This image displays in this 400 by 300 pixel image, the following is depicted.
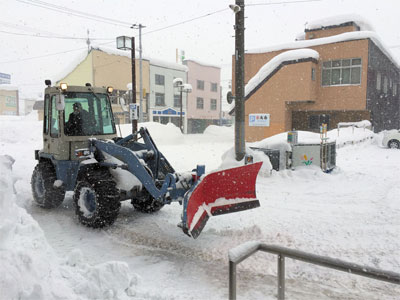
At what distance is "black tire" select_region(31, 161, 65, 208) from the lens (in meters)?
7.32

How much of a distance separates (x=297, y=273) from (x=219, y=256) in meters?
1.15

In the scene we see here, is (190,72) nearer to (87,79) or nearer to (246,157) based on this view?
(87,79)

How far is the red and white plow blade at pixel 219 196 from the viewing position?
4842mm

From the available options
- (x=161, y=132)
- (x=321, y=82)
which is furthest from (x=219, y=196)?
(x=321, y=82)

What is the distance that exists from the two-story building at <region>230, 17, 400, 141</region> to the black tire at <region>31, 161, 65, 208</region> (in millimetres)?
21264

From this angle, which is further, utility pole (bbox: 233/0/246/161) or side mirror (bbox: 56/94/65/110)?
utility pole (bbox: 233/0/246/161)

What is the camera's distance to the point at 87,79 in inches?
1396

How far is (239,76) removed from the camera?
1004 centimetres

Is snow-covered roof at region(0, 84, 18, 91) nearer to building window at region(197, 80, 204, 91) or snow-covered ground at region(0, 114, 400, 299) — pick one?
building window at region(197, 80, 204, 91)

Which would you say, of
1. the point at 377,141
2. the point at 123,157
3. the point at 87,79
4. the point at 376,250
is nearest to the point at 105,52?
the point at 87,79

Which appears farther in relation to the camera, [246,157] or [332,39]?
[332,39]

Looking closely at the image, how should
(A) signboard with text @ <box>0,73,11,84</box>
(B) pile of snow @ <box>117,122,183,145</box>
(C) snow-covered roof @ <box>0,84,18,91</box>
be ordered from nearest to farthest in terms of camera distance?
(B) pile of snow @ <box>117,122,183,145</box> < (C) snow-covered roof @ <box>0,84,18,91</box> < (A) signboard with text @ <box>0,73,11,84</box>

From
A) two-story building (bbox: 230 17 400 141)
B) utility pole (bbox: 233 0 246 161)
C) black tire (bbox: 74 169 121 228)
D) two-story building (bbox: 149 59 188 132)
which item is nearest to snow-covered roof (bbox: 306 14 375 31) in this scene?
two-story building (bbox: 230 17 400 141)

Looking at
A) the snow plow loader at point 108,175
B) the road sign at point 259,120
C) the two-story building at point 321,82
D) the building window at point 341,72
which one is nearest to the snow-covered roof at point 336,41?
the two-story building at point 321,82
